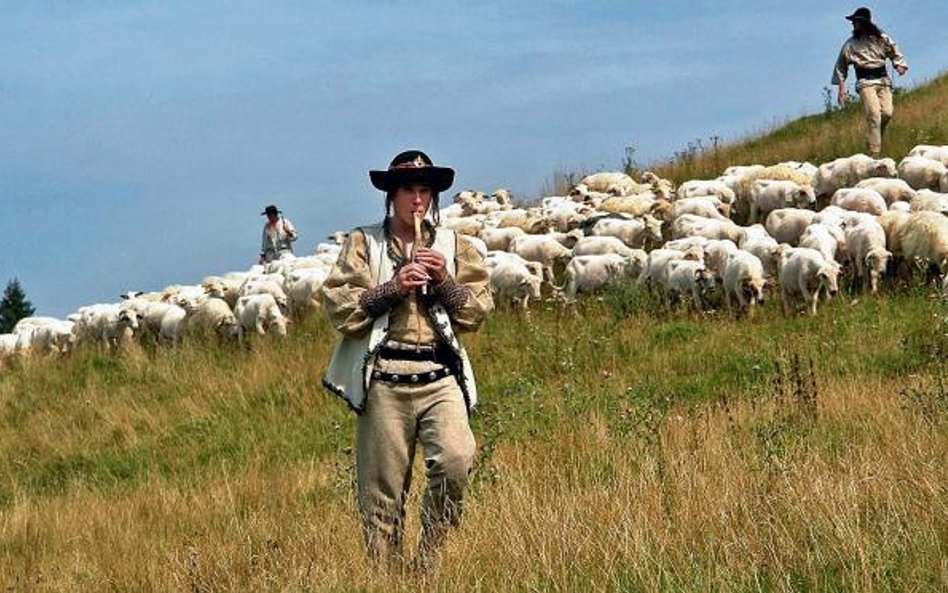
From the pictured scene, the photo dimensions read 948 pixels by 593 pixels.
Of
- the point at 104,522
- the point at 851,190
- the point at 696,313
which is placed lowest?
the point at 104,522

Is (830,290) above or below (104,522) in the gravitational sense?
above

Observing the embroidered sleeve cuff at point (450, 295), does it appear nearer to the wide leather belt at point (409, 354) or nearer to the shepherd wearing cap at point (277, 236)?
the wide leather belt at point (409, 354)

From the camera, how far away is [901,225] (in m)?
17.5

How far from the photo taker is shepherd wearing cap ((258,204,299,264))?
26.1 metres

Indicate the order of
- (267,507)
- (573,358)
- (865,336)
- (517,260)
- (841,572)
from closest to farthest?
(841,572)
(267,507)
(865,336)
(573,358)
(517,260)

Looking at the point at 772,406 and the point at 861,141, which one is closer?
the point at 772,406

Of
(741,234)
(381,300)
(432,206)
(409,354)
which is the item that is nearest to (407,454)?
(409,354)

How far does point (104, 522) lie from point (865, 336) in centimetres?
798

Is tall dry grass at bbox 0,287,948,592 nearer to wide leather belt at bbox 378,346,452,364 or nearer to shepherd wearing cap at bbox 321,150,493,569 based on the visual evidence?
shepherd wearing cap at bbox 321,150,493,569

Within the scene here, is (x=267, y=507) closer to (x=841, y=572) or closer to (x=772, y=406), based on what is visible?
(x=772, y=406)

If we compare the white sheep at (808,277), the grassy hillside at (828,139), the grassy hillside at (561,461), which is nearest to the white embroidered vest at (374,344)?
the grassy hillside at (561,461)

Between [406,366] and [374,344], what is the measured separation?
0.64ft

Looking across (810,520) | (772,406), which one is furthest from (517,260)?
(810,520)

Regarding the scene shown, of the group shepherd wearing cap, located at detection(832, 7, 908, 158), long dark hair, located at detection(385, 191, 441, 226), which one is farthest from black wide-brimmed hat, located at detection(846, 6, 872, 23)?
long dark hair, located at detection(385, 191, 441, 226)
